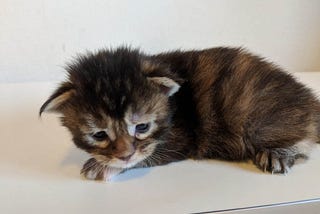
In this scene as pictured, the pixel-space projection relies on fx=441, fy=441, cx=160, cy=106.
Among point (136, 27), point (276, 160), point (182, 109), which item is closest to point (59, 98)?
point (182, 109)

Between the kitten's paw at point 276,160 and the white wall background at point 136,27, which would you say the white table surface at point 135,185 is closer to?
the kitten's paw at point 276,160

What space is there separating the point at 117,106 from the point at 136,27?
614 millimetres

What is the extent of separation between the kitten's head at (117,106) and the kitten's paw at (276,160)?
17cm

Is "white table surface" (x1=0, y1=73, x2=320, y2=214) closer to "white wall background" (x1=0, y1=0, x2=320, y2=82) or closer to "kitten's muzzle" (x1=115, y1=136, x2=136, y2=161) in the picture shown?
"kitten's muzzle" (x1=115, y1=136, x2=136, y2=161)

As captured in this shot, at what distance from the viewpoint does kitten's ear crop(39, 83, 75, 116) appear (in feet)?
2.36

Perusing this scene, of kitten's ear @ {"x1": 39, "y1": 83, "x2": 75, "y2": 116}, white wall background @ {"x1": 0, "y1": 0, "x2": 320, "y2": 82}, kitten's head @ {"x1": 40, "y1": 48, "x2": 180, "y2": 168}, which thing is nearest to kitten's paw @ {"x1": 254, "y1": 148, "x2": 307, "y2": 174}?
kitten's head @ {"x1": 40, "y1": 48, "x2": 180, "y2": 168}

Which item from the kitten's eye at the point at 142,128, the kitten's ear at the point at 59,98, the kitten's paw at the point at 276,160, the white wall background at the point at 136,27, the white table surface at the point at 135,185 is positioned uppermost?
the white wall background at the point at 136,27

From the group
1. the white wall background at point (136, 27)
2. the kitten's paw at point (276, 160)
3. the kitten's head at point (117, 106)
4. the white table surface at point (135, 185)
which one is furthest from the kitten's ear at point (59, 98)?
the white wall background at point (136, 27)

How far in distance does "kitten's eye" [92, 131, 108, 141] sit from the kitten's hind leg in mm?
270

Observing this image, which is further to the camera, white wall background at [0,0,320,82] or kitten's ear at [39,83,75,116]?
white wall background at [0,0,320,82]

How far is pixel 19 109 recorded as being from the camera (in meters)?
1.03

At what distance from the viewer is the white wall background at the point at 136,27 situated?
47.1 inches

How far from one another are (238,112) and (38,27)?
2.17 ft

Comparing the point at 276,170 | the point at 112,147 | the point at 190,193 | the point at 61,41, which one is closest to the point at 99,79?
the point at 112,147
